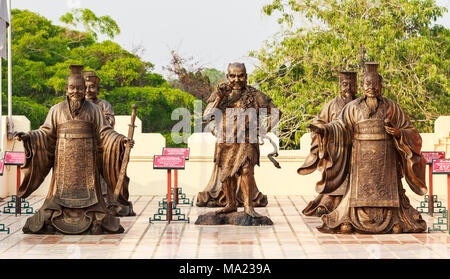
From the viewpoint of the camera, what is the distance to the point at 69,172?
10.2 metres

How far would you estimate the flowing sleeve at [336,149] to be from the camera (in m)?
10.2

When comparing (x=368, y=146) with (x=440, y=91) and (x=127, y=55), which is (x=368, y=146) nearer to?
(x=440, y=91)

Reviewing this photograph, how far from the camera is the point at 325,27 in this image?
19812 mm

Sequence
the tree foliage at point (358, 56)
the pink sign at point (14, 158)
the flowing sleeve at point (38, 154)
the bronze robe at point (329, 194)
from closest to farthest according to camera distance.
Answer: the flowing sleeve at point (38, 154) → the bronze robe at point (329, 194) → the pink sign at point (14, 158) → the tree foliage at point (358, 56)

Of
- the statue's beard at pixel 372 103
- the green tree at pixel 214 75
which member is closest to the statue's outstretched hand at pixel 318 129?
the statue's beard at pixel 372 103

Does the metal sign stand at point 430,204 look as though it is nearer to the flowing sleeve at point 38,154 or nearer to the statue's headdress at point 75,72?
the statue's headdress at point 75,72

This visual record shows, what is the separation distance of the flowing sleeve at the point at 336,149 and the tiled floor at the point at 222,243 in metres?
0.74

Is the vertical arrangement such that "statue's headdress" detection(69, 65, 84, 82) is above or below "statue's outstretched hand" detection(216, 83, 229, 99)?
above

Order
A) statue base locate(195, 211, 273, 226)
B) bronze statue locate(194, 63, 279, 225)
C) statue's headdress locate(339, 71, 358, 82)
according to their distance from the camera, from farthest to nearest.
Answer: statue's headdress locate(339, 71, 358, 82) < statue base locate(195, 211, 273, 226) < bronze statue locate(194, 63, 279, 225)

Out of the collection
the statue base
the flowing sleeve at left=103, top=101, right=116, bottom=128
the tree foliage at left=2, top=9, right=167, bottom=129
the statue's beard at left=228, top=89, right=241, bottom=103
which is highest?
the tree foliage at left=2, top=9, right=167, bottom=129

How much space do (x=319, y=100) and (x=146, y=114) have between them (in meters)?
7.38

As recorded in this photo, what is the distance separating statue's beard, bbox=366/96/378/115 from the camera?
33.2 feet

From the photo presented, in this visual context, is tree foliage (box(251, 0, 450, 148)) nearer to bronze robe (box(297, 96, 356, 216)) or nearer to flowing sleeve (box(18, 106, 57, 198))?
bronze robe (box(297, 96, 356, 216))

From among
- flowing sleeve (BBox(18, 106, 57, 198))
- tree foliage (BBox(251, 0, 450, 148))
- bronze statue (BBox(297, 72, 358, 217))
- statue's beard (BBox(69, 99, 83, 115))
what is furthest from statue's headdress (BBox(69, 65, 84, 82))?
tree foliage (BBox(251, 0, 450, 148))
